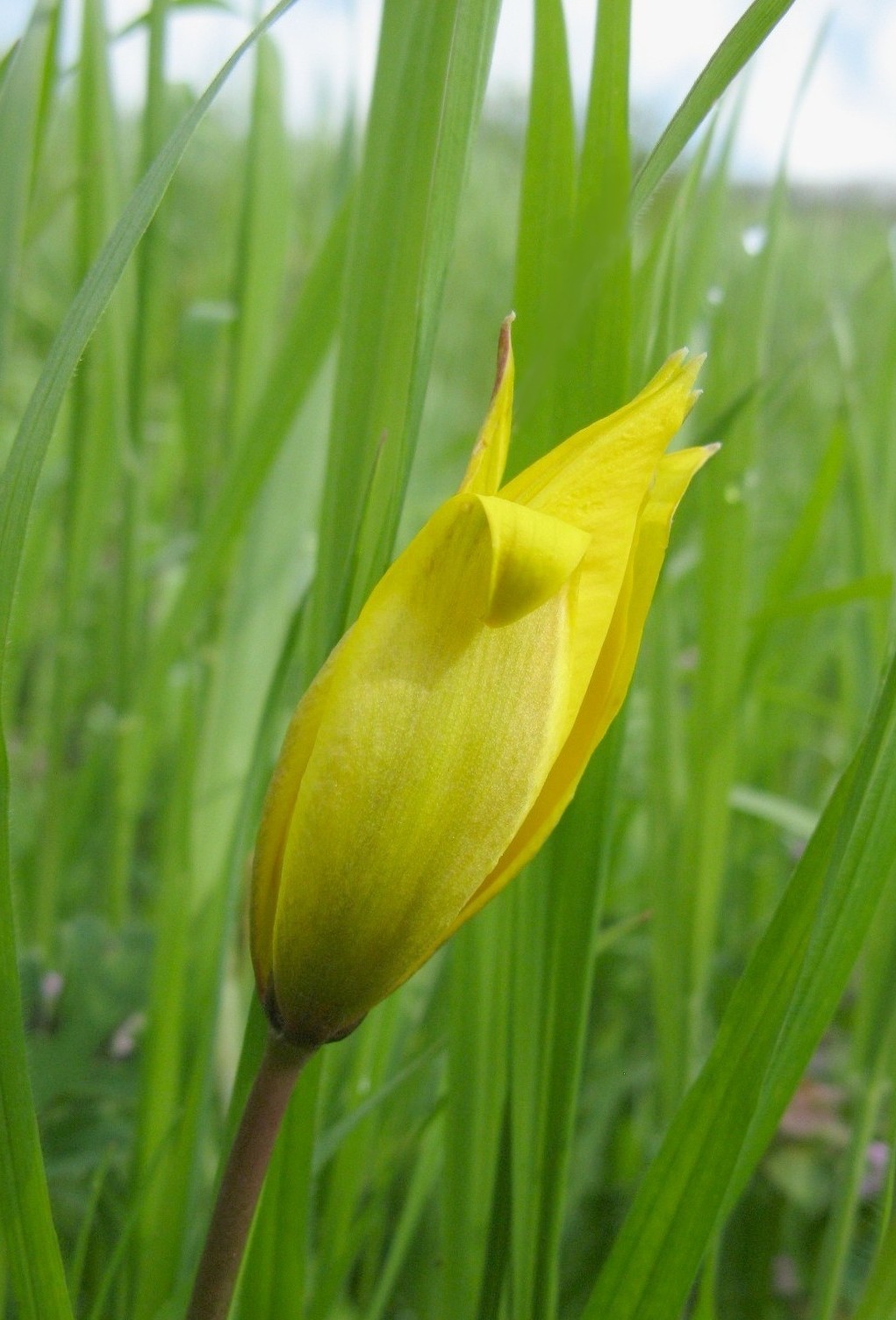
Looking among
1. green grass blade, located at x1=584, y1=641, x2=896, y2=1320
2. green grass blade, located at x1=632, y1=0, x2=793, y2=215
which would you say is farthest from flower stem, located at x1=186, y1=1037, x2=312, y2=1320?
green grass blade, located at x1=632, y1=0, x2=793, y2=215

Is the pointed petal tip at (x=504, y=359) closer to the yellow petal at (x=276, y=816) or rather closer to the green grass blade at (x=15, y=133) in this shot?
the yellow petal at (x=276, y=816)

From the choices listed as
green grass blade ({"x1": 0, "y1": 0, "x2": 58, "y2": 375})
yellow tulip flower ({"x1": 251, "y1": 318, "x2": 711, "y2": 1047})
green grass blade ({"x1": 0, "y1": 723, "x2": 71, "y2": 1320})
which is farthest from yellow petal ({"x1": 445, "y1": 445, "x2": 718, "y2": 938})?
green grass blade ({"x1": 0, "y1": 0, "x2": 58, "y2": 375})

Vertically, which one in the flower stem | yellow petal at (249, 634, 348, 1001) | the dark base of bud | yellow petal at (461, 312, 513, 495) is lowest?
the flower stem

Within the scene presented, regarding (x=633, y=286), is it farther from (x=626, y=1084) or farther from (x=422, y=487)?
(x=422, y=487)

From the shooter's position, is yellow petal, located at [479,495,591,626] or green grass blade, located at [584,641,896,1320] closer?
yellow petal, located at [479,495,591,626]

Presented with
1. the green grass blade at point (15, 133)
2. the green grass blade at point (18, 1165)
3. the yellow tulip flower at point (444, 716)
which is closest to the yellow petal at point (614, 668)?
the yellow tulip flower at point (444, 716)

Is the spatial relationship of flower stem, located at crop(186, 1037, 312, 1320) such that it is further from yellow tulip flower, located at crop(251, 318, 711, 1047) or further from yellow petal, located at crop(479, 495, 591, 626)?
yellow petal, located at crop(479, 495, 591, 626)

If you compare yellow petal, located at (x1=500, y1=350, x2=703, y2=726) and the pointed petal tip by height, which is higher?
the pointed petal tip

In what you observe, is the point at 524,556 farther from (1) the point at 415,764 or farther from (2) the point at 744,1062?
(2) the point at 744,1062
